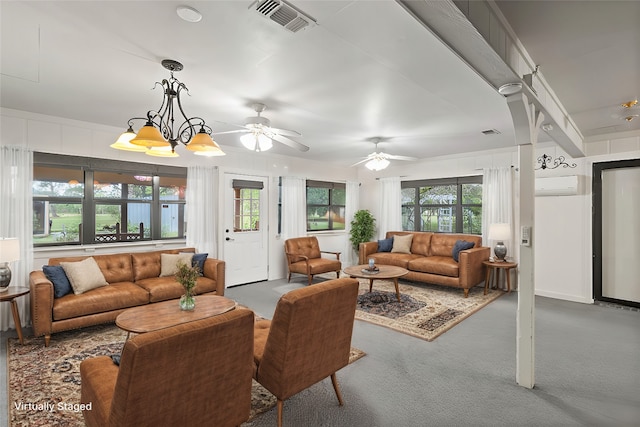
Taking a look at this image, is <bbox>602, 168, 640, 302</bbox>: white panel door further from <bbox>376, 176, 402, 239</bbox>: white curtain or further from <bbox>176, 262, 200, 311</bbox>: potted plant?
<bbox>176, 262, 200, 311</bbox>: potted plant

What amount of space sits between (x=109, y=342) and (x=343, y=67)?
3538 millimetres

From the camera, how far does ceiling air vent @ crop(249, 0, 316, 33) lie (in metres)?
1.81

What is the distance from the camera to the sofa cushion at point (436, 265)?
5258mm

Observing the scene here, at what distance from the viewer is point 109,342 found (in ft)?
10.8

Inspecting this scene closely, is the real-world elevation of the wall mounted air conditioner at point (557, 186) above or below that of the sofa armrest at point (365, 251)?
above

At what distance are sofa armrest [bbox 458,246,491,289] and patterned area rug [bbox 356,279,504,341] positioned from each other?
0.74 feet

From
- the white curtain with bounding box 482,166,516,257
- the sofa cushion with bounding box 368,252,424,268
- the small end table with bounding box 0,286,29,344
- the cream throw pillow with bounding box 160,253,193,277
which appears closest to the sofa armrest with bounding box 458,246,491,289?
the white curtain with bounding box 482,166,516,257

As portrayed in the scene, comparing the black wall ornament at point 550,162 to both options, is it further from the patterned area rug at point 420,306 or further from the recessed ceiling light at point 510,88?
the recessed ceiling light at point 510,88

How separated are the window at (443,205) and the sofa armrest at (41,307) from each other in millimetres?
6209

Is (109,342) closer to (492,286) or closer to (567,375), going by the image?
(567,375)

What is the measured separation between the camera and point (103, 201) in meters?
4.49

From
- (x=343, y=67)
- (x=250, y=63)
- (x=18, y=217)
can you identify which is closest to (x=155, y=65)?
(x=250, y=63)

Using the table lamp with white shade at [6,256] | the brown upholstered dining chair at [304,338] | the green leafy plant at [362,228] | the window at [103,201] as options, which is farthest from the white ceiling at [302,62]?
the green leafy plant at [362,228]

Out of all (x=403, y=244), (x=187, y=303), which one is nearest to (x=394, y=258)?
(x=403, y=244)
